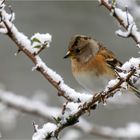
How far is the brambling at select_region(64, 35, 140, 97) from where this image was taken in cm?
366

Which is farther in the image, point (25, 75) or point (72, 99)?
point (25, 75)

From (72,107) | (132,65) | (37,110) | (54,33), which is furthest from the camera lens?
(54,33)

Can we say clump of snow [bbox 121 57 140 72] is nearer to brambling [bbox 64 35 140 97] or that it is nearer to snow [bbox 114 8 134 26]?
snow [bbox 114 8 134 26]

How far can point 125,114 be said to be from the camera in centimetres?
856

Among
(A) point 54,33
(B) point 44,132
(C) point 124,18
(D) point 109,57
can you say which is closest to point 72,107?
(B) point 44,132

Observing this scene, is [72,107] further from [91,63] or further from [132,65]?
[91,63]

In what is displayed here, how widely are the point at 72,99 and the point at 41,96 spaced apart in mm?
2424

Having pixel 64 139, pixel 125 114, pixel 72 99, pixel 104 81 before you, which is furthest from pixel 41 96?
pixel 125 114

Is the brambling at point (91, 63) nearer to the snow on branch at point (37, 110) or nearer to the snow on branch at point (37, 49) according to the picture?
the snow on branch at point (37, 110)

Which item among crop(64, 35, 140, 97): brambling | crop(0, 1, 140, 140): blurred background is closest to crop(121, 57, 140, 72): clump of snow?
crop(64, 35, 140, 97): brambling

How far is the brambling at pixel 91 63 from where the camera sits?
3664mm

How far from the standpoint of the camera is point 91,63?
391cm

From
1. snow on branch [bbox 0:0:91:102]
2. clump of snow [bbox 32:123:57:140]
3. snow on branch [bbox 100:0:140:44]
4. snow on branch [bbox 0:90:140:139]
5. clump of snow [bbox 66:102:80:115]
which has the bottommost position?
clump of snow [bbox 32:123:57:140]

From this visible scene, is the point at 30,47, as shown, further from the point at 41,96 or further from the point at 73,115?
the point at 41,96
